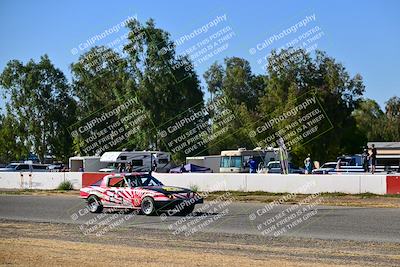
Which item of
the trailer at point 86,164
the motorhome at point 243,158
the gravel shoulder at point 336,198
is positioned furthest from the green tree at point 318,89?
the gravel shoulder at point 336,198

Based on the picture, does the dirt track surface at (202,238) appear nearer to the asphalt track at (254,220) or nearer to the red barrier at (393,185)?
the asphalt track at (254,220)

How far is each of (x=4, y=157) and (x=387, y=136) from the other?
48179 millimetres

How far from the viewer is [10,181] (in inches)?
1564

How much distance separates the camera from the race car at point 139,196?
19141 millimetres

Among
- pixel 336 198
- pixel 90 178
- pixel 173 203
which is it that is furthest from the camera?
pixel 90 178

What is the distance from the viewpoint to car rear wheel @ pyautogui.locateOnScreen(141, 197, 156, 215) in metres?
19.4

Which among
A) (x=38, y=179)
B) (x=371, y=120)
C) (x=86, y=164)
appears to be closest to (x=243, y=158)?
(x=86, y=164)

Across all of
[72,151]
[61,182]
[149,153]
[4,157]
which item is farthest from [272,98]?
[4,157]

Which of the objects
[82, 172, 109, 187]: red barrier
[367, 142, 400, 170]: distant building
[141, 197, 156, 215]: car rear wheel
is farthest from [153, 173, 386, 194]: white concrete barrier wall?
[367, 142, 400, 170]: distant building

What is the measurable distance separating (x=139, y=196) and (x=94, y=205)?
7.08ft

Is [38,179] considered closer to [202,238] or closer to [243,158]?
[243,158]

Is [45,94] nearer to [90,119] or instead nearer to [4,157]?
[90,119]

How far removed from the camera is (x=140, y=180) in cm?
2052

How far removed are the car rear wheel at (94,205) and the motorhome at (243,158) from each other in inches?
999
